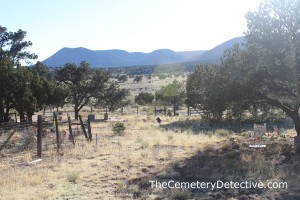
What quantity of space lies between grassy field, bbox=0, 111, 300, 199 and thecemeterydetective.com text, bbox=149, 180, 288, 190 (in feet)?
0.88

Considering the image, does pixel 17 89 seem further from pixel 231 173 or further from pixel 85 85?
pixel 231 173

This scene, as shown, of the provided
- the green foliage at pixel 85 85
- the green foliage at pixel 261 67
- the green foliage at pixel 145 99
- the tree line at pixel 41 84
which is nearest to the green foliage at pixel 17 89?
the tree line at pixel 41 84

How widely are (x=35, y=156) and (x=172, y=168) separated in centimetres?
706

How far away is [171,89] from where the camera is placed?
56156 mm

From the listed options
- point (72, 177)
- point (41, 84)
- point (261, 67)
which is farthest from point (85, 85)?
point (72, 177)

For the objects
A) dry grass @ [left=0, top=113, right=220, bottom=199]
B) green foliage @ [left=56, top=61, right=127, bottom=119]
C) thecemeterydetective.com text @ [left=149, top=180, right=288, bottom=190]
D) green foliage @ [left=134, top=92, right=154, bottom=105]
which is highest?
green foliage @ [left=56, top=61, right=127, bottom=119]

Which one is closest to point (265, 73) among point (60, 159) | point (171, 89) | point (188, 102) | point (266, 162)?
point (266, 162)

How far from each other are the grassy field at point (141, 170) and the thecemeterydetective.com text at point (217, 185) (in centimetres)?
27

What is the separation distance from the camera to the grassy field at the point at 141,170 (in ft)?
40.7

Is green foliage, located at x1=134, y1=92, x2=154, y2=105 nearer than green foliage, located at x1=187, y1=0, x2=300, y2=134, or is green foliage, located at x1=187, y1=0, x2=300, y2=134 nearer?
green foliage, located at x1=187, y1=0, x2=300, y2=134

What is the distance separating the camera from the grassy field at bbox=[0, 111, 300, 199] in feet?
40.7

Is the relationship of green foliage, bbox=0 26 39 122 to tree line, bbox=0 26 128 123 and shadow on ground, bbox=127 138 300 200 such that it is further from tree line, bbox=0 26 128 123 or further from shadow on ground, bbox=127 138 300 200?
shadow on ground, bbox=127 138 300 200

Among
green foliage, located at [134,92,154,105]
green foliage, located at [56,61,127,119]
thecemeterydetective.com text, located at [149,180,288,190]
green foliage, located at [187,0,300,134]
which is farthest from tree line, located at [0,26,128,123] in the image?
green foliage, located at [134,92,154,105]

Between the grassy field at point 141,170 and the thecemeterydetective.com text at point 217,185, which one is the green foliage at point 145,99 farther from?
the thecemeterydetective.com text at point 217,185
